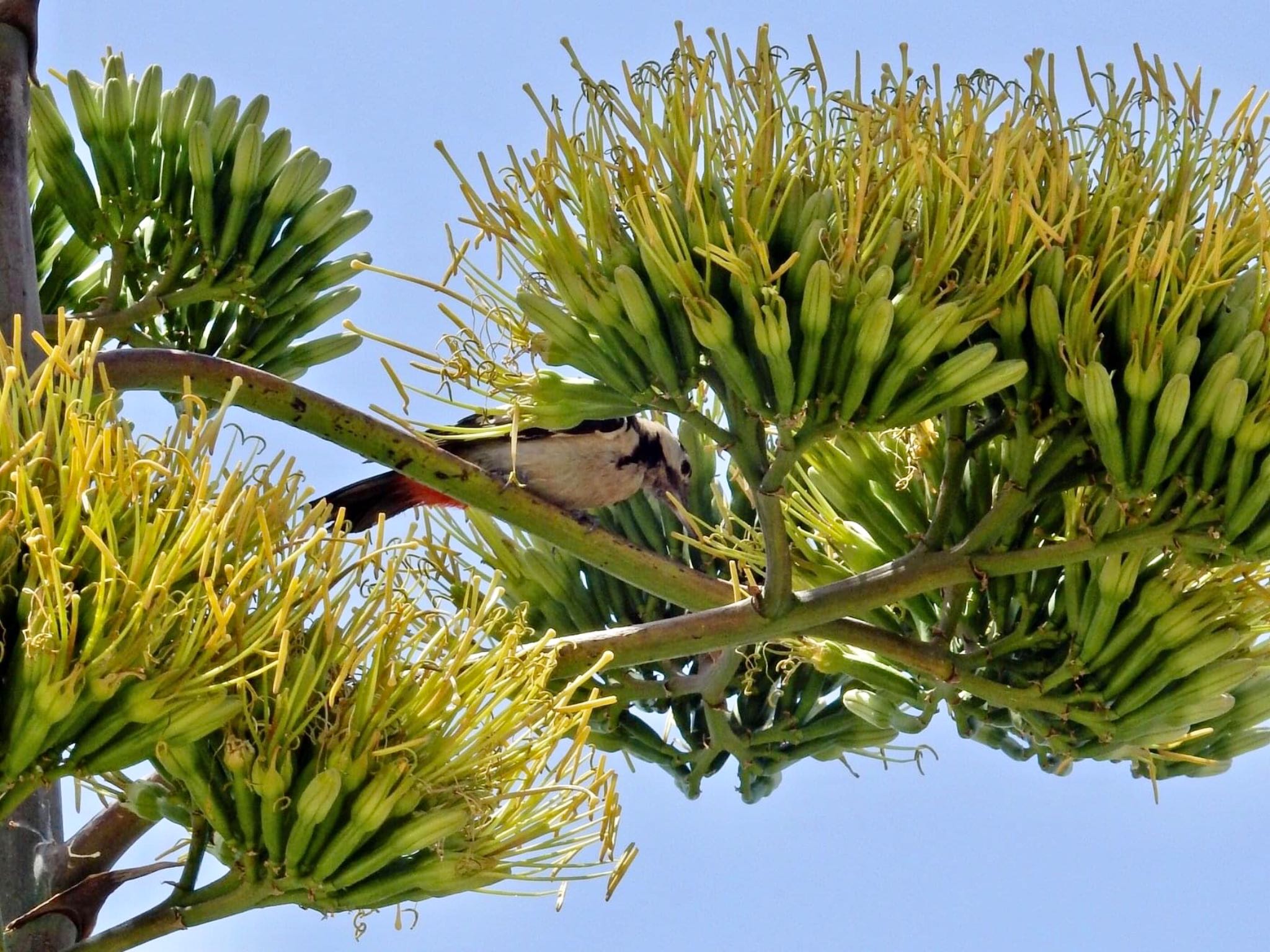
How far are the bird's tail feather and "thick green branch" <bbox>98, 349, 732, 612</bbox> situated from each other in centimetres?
97

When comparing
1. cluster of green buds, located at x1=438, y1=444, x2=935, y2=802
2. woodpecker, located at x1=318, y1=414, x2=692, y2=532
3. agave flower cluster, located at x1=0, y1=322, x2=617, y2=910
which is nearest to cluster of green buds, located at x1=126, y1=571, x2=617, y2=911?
agave flower cluster, located at x1=0, y1=322, x2=617, y2=910

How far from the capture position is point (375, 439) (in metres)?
2.57

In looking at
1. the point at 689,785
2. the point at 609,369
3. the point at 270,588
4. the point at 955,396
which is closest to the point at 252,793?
the point at 270,588

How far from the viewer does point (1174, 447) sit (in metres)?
2.55

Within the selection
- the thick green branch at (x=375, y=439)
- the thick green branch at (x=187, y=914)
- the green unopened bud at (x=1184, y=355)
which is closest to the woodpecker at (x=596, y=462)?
the thick green branch at (x=375, y=439)

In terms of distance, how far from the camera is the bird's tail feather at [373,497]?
143 inches

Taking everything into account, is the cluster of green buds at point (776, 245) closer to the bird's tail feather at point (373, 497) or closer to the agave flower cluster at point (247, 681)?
the agave flower cluster at point (247, 681)

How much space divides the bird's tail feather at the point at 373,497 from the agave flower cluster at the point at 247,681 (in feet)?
4.04

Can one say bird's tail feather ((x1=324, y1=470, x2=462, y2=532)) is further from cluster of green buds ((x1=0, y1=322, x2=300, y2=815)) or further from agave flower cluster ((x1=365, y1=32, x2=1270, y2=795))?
cluster of green buds ((x1=0, y1=322, x2=300, y2=815))

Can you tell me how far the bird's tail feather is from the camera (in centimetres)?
362

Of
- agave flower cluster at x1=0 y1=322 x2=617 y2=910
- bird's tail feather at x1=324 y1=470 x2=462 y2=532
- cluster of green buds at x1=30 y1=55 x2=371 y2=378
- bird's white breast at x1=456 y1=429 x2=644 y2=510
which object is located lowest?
agave flower cluster at x1=0 y1=322 x2=617 y2=910

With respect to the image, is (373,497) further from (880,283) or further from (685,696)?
(880,283)

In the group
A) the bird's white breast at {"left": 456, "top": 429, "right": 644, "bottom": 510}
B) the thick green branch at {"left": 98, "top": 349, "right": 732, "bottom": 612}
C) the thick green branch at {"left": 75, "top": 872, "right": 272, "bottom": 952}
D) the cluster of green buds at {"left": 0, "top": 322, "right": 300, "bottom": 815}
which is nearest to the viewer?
the cluster of green buds at {"left": 0, "top": 322, "right": 300, "bottom": 815}

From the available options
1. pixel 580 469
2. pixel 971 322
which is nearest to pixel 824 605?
pixel 971 322
